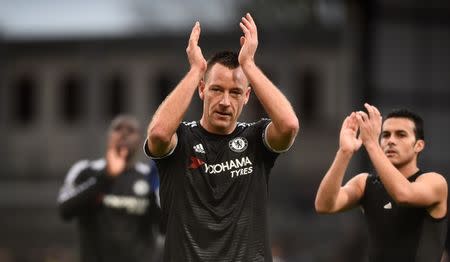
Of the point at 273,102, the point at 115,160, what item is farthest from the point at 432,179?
the point at 115,160

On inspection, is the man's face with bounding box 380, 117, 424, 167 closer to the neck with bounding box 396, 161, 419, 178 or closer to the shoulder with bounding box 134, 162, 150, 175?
the neck with bounding box 396, 161, 419, 178

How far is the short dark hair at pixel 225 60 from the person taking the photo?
543cm

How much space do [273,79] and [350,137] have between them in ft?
108

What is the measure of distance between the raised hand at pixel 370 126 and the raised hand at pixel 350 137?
4cm

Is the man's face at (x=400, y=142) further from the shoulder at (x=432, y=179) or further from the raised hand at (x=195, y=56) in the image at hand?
the raised hand at (x=195, y=56)

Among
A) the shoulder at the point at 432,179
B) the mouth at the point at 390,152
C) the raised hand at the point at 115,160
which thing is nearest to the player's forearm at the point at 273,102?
the mouth at the point at 390,152

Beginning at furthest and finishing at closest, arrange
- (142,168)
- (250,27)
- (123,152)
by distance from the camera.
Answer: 1. (142,168)
2. (123,152)
3. (250,27)

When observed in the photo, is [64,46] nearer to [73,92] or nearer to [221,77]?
[73,92]

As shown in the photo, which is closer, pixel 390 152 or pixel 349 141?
pixel 349 141

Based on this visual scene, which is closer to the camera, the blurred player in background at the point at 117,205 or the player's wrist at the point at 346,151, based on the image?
the player's wrist at the point at 346,151

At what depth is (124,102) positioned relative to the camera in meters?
41.3

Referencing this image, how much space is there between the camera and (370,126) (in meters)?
5.70

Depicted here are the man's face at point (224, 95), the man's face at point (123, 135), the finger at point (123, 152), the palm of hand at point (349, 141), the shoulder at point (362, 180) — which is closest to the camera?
the man's face at point (224, 95)

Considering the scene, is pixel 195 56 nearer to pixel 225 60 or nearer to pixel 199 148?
pixel 225 60
